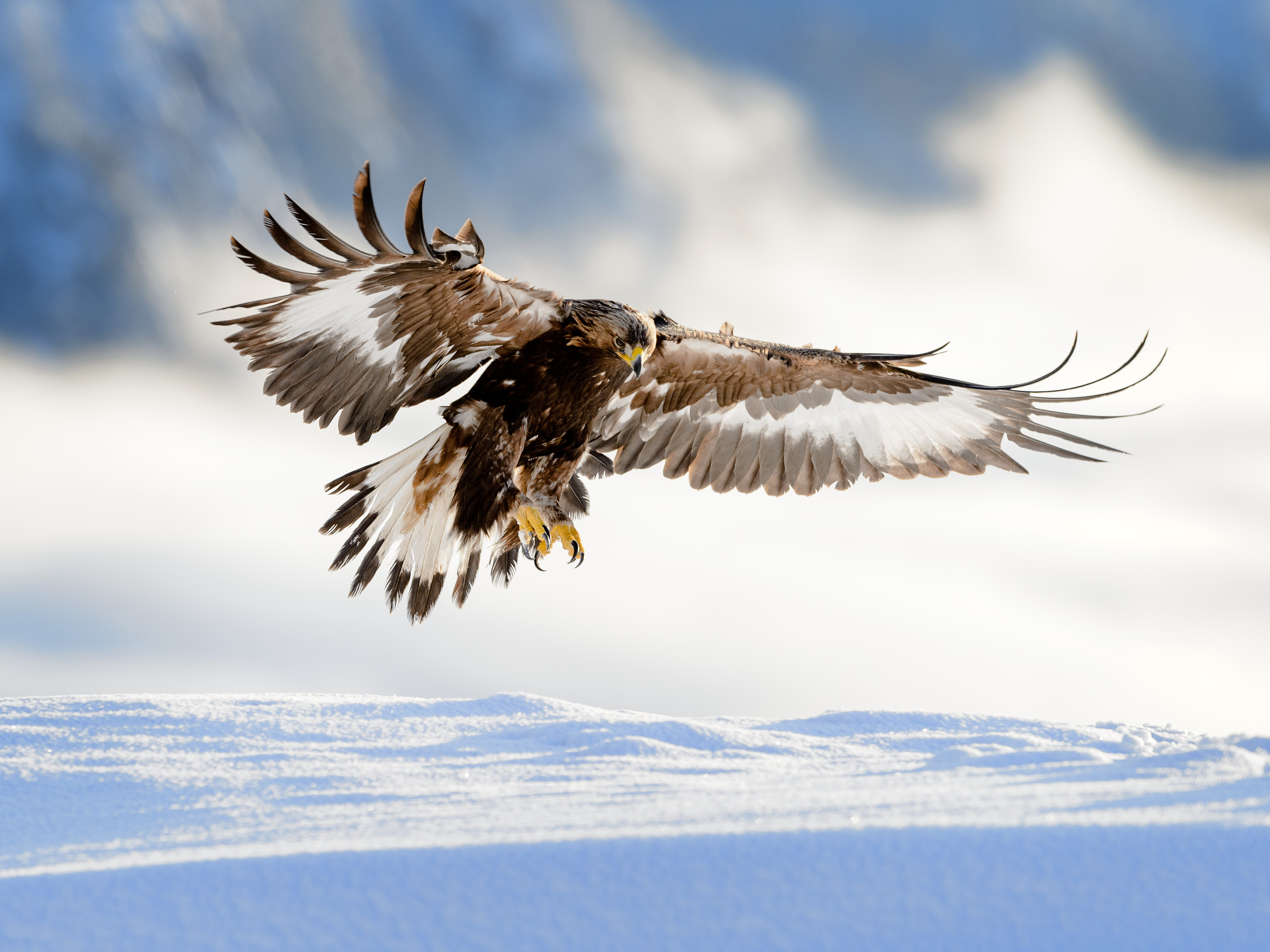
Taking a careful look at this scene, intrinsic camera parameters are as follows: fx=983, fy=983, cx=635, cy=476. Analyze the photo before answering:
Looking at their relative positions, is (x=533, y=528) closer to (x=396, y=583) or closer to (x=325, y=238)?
(x=396, y=583)

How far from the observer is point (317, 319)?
4766 mm

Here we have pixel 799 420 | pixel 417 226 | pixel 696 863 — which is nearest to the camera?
pixel 696 863

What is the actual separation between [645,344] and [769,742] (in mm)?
2168

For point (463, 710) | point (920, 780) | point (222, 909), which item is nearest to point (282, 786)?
point (222, 909)

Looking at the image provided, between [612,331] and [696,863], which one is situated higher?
[612,331]

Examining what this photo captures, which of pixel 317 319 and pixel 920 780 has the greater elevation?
pixel 317 319

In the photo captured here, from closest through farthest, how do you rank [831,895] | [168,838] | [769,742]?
[831,895], [168,838], [769,742]

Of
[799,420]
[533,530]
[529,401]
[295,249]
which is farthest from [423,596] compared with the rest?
[799,420]

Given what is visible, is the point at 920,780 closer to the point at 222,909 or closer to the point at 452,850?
the point at 452,850

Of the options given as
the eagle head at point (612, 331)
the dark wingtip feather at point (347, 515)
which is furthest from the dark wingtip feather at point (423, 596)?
the eagle head at point (612, 331)

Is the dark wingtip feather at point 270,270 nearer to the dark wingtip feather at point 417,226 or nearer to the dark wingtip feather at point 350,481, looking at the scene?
the dark wingtip feather at point 417,226

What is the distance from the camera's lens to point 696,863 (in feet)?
7.50

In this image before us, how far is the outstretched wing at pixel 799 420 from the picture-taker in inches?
250

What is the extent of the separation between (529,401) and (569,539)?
0.92 meters
